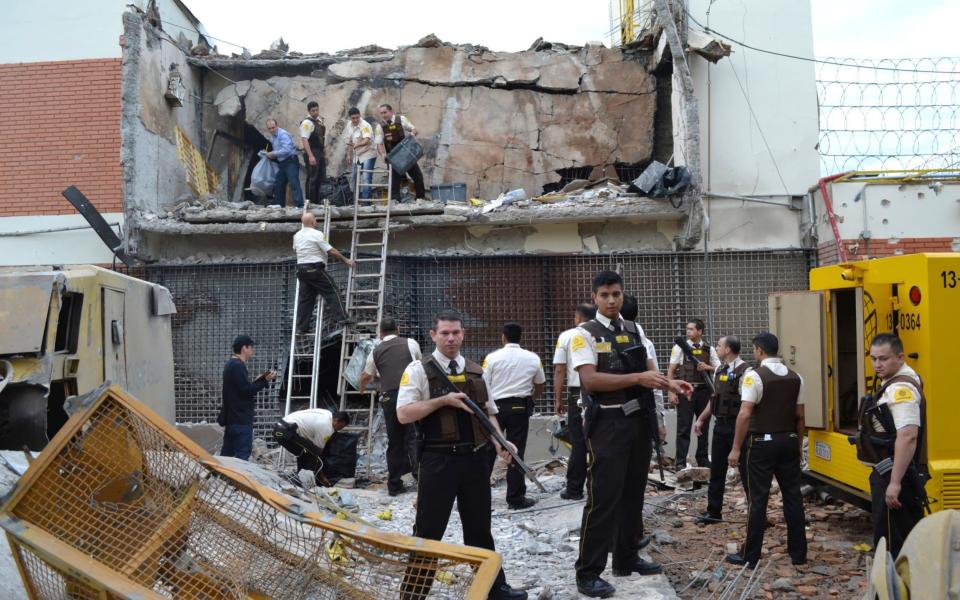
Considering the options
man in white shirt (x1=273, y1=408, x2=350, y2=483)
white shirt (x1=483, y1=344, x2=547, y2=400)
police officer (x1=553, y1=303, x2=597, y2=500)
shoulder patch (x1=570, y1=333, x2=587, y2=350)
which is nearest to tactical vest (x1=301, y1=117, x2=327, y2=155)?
man in white shirt (x1=273, y1=408, x2=350, y2=483)

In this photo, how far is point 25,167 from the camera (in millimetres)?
12305

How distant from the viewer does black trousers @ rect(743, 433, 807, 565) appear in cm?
599

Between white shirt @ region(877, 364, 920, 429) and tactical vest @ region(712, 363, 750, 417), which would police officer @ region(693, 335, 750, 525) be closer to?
tactical vest @ region(712, 363, 750, 417)

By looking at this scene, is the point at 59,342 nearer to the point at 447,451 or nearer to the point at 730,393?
the point at 447,451

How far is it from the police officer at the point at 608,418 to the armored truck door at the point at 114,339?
9.34ft

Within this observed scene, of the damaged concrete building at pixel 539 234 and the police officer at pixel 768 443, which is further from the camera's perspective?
the damaged concrete building at pixel 539 234

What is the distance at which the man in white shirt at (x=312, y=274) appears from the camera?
1032 cm

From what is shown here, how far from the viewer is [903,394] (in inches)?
200

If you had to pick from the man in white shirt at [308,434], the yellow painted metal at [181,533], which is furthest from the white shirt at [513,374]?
the yellow painted metal at [181,533]

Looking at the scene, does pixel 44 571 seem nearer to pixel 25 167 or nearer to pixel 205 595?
pixel 205 595

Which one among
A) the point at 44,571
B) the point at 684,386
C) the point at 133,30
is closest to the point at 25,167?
the point at 133,30

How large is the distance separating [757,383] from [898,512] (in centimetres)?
127

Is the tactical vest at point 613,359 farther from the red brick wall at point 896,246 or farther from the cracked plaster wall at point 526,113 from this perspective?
the cracked plaster wall at point 526,113

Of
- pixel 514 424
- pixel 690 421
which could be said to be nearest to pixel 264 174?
pixel 514 424
